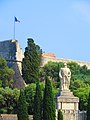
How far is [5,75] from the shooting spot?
2253 inches

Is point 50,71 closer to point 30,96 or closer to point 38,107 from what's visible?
point 30,96

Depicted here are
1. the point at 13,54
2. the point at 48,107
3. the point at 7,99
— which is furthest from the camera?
the point at 13,54

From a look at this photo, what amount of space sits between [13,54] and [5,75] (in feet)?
25.9

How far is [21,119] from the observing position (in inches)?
1499

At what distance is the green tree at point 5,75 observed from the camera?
5706 centimetres

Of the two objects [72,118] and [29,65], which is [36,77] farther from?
[72,118]

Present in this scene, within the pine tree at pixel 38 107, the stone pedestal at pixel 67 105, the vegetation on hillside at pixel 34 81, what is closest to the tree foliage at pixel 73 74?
the vegetation on hillside at pixel 34 81

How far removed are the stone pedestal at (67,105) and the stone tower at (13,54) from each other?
21.3m

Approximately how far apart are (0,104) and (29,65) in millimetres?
8520

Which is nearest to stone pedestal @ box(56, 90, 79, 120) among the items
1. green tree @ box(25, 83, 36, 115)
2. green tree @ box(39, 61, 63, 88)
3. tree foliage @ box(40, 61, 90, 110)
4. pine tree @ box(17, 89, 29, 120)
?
pine tree @ box(17, 89, 29, 120)

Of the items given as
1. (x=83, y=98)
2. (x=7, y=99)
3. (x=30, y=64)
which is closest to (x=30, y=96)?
(x=7, y=99)

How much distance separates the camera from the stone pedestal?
125ft

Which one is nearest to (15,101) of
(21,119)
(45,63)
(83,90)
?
(83,90)

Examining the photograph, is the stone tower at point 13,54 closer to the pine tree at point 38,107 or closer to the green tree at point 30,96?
the green tree at point 30,96
